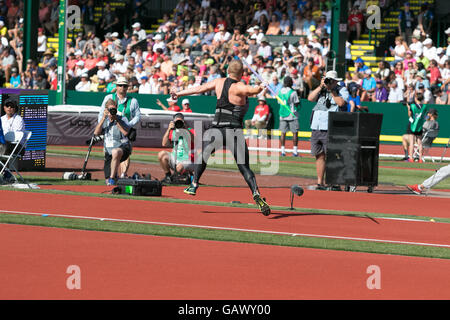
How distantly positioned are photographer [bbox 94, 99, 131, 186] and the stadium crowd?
11859mm

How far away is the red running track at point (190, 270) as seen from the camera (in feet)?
26.3

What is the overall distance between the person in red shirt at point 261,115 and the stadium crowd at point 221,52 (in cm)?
77

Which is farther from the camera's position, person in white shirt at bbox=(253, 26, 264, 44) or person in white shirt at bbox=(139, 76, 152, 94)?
person in white shirt at bbox=(139, 76, 152, 94)

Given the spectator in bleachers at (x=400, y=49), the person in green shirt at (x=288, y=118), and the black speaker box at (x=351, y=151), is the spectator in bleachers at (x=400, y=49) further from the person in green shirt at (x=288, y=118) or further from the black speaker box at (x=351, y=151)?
the black speaker box at (x=351, y=151)

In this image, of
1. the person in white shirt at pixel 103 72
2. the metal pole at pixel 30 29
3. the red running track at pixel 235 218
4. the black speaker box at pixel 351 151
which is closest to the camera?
the red running track at pixel 235 218

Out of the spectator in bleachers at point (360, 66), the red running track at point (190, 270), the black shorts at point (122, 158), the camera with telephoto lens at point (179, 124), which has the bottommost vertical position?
the red running track at point (190, 270)

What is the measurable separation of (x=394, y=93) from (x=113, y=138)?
51.5 feet

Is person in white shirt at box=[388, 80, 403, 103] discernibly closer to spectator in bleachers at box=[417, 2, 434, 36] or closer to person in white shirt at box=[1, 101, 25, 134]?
spectator in bleachers at box=[417, 2, 434, 36]

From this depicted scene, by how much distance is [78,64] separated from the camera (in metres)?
36.8

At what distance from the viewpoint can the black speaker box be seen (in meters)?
17.1

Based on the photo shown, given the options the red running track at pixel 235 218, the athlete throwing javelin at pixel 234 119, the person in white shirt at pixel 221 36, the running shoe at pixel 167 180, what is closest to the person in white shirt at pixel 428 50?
the person in white shirt at pixel 221 36

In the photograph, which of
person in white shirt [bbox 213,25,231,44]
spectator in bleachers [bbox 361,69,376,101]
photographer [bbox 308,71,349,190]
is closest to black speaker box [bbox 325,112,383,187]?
photographer [bbox 308,71,349,190]

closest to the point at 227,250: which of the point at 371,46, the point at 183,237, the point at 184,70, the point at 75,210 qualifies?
the point at 183,237
